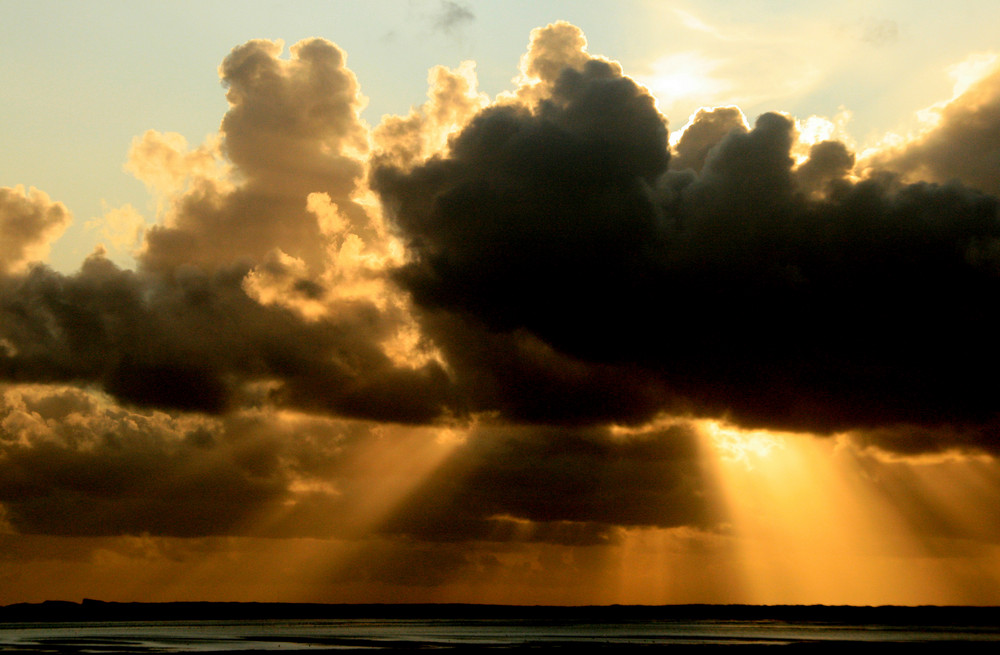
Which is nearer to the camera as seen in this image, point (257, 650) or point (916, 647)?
point (257, 650)

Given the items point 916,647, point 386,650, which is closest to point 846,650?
point 916,647

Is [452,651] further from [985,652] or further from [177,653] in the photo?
[985,652]

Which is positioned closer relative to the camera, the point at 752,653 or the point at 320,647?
the point at 752,653

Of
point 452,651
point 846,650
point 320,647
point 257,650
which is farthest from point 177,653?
point 846,650

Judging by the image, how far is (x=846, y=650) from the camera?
5492 inches

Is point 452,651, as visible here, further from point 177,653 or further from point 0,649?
point 0,649

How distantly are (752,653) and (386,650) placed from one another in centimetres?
4872

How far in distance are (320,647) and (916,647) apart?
290 feet

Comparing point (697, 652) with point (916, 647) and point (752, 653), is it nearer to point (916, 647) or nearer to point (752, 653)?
point (752, 653)

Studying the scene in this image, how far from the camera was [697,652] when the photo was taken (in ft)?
426

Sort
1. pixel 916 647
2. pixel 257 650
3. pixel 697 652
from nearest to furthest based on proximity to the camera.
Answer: pixel 697 652, pixel 257 650, pixel 916 647

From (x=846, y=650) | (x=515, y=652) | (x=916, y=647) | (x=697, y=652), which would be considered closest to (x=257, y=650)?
(x=515, y=652)

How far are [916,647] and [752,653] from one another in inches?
1339

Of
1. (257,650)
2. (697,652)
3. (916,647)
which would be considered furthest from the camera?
(916,647)
